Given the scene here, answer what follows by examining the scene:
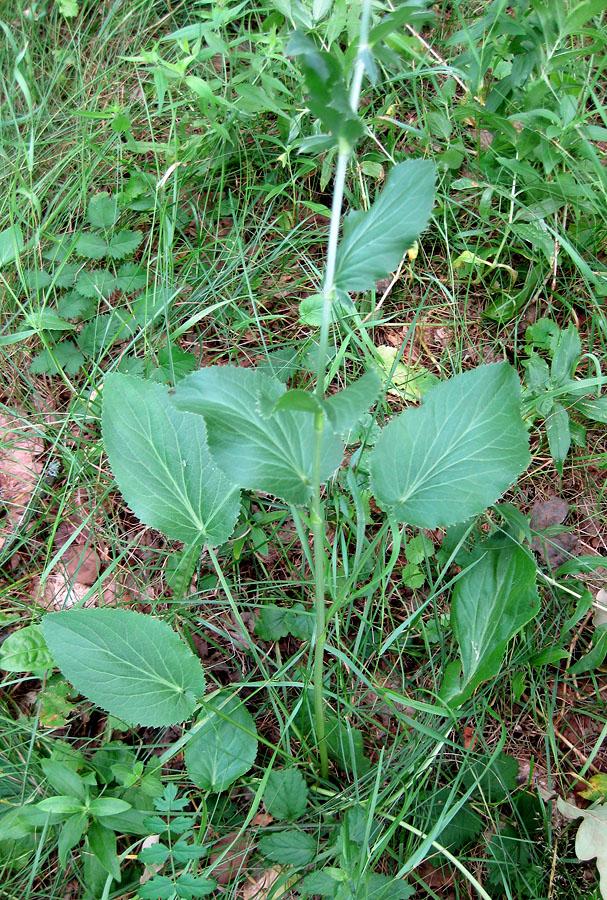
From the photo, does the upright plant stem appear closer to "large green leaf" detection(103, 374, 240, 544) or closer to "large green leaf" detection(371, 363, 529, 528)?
"large green leaf" detection(371, 363, 529, 528)

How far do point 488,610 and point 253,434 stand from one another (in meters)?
0.81

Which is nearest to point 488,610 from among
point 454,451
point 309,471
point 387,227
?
point 454,451

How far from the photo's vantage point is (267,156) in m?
2.35

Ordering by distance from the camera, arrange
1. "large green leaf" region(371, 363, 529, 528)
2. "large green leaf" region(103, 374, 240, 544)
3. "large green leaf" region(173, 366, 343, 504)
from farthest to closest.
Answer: "large green leaf" region(103, 374, 240, 544) < "large green leaf" region(371, 363, 529, 528) < "large green leaf" region(173, 366, 343, 504)

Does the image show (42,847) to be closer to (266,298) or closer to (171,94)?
(266,298)

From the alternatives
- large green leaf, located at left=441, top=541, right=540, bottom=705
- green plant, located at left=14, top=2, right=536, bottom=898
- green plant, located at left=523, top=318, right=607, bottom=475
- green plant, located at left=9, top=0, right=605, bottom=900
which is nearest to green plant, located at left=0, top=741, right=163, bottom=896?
green plant, located at left=9, top=0, right=605, bottom=900

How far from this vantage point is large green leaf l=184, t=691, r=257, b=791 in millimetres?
1537

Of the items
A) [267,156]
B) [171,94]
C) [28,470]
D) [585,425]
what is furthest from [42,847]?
[171,94]

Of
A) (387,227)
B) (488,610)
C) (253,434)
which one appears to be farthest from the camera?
(488,610)

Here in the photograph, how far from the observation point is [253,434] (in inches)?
50.1

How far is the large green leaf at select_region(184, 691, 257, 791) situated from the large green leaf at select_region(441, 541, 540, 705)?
502 mm

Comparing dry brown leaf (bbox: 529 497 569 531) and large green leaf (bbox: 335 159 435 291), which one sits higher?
large green leaf (bbox: 335 159 435 291)

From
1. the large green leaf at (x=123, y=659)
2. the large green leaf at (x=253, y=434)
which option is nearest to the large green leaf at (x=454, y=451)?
the large green leaf at (x=253, y=434)

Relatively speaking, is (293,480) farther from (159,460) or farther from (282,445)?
(159,460)
